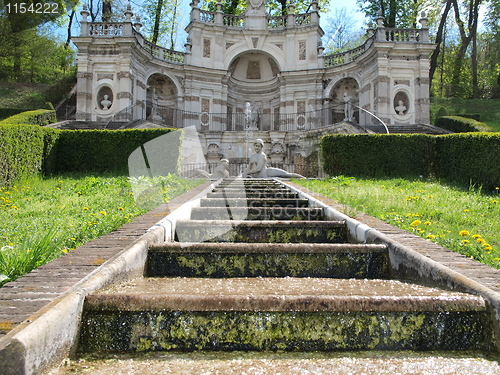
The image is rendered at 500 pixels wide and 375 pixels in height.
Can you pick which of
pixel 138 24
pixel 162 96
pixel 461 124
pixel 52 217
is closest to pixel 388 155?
pixel 52 217

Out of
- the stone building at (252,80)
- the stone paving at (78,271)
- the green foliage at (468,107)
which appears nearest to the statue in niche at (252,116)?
the stone building at (252,80)

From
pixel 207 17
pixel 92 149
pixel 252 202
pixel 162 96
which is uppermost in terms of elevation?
pixel 207 17

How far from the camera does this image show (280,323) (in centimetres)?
233

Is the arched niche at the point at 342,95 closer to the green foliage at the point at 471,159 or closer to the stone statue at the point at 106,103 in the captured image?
the stone statue at the point at 106,103

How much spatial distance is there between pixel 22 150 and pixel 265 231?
8923 millimetres

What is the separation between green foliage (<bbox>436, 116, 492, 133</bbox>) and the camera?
66.5ft

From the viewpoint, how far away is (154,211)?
507 centimetres

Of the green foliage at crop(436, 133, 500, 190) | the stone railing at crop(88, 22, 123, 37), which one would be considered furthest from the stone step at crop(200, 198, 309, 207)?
the stone railing at crop(88, 22, 123, 37)

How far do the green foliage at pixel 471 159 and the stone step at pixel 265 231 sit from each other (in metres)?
7.10

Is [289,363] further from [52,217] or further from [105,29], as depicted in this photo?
[105,29]

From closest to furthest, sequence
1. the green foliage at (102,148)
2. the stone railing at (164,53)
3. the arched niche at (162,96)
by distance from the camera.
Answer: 1. the green foliage at (102,148)
2. the stone railing at (164,53)
3. the arched niche at (162,96)

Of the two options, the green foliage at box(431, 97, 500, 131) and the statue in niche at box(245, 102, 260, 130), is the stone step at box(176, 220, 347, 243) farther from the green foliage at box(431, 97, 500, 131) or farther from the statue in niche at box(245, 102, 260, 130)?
the green foliage at box(431, 97, 500, 131)

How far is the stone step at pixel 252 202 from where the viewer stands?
20.0ft

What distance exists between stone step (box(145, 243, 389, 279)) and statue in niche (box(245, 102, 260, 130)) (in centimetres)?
2385
